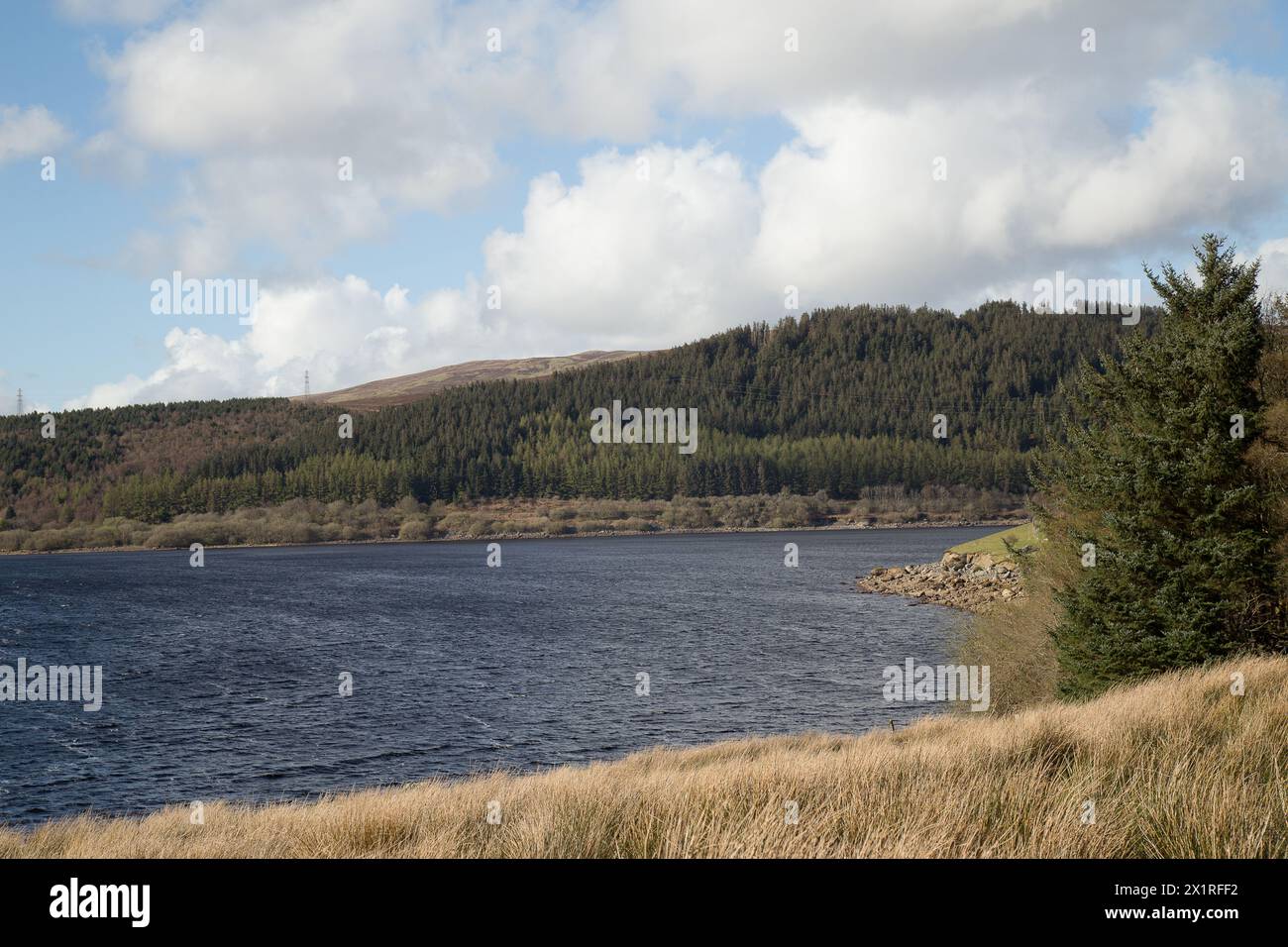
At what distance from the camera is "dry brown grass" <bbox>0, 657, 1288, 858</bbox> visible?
8.24 meters

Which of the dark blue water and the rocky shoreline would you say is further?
the rocky shoreline

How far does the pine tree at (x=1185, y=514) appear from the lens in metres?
22.8

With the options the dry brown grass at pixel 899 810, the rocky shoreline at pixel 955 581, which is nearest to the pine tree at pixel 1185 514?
the dry brown grass at pixel 899 810

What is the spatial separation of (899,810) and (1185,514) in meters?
18.5

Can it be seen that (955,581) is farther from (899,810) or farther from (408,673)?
(899,810)

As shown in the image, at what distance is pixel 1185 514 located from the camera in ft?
78.1

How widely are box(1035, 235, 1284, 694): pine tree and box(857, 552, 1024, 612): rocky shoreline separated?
34831 mm

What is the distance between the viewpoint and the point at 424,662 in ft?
154

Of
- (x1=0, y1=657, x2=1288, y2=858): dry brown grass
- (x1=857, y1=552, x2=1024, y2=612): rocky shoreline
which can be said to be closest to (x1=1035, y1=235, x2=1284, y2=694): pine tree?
(x1=0, y1=657, x2=1288, y2=858): dry brown grass

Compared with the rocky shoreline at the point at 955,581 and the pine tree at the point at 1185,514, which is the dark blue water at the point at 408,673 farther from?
the pine tree at the point at 1185,514

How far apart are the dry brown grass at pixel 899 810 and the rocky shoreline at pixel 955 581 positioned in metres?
48.5

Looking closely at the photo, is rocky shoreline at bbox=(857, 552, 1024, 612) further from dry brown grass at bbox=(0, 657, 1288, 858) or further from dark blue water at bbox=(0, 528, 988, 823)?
dry brown grass at bbox=(0, 657, 1288, 858)
